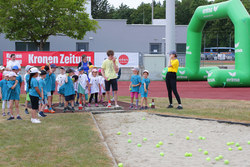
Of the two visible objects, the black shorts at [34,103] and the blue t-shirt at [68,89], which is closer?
the black shorts at [34,103]

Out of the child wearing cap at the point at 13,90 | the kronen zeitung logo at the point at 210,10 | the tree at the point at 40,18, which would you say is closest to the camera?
the child wearing cap at the point at 13,90

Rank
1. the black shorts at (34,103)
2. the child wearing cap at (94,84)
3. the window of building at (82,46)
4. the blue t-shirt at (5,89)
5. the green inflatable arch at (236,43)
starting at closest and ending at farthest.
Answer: the black shorts at (34,103) → the blue t-shirt at (5,89) → the child wearing cap at (94,84) → the green inflatable arch at (236,43) → the window of building at (82,46)

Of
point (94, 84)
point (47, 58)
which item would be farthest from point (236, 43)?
point (47, 58)

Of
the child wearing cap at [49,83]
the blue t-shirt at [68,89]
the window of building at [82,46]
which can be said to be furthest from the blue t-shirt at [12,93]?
the window of building at [82,46]

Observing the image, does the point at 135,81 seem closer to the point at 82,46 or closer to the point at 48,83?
the point at 48,83

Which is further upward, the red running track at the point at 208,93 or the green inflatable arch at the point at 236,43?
the green inflatable arch at the point at 236,43

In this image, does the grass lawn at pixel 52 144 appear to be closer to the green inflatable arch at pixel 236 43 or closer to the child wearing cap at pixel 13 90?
the child wearing cap at pixel 13 90

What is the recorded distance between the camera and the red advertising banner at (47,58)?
1023 inches

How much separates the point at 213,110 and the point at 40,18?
80.4ft

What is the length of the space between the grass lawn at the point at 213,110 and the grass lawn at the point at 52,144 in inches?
117

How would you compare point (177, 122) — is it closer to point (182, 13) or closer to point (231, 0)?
point (231, 0)

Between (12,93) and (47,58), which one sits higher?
(47,58)

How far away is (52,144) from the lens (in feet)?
22.4

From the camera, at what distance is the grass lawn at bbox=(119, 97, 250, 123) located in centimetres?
986
